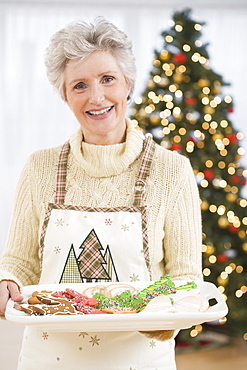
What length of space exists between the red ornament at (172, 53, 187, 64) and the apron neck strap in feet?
6.49

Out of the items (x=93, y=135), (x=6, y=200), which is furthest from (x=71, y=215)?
(x=6, y=200)

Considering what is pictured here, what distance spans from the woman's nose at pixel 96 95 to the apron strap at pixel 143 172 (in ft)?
0.76

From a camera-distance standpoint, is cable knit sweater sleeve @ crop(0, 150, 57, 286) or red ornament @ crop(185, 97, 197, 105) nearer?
cable knit sweater sleeve @ crop(0, 150, 57, 286)

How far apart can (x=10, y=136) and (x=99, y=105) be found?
3153 mm

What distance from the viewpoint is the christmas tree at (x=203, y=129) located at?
12.0 ft

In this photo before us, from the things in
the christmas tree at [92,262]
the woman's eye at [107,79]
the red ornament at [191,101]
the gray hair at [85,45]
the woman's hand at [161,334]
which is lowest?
the woman's hand at [161,334]

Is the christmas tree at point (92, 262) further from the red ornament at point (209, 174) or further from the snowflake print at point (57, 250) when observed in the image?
the red ornament at point (209, 174)

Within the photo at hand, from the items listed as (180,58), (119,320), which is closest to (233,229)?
(180,58)

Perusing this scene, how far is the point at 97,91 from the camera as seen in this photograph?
160 cm

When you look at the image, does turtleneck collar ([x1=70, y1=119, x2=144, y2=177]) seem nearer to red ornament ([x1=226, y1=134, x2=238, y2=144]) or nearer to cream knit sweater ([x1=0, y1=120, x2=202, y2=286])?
cream knit sweater ([x1=0, y1=120, x2=202, y2=286])

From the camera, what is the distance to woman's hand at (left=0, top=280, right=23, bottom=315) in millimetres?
1453

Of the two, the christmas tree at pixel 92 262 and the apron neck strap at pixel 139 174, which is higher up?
the apron neck strap at pixel 139 174

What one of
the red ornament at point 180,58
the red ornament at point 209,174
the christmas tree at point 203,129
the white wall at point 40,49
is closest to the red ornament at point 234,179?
the christmas tree at point 203,129

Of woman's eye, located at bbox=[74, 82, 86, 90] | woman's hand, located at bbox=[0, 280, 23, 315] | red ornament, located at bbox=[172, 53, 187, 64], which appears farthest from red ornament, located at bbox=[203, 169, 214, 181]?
woman's hand, located at bbox=[0, 280, 23, 315]
